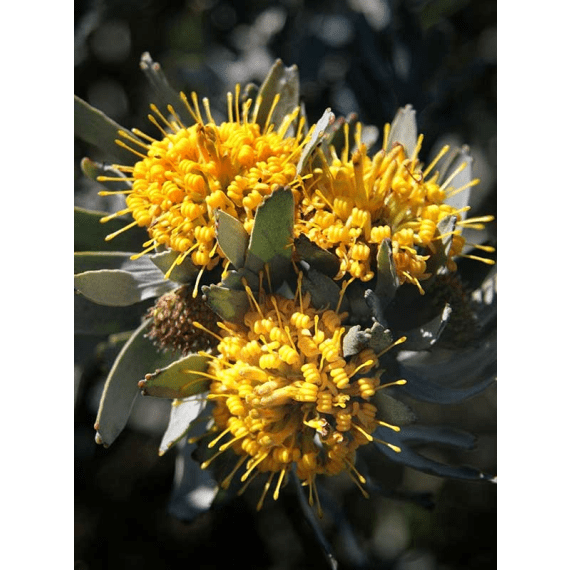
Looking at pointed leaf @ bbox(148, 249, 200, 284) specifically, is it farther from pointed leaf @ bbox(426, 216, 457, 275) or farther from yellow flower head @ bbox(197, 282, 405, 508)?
pointed leaf @ bbox(426, 216, 457, 275)

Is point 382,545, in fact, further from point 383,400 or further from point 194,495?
point 383,400

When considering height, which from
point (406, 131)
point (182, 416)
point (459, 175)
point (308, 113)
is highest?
point (308, 113)

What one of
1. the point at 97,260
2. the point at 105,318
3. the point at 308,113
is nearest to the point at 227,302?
the point at 97,260

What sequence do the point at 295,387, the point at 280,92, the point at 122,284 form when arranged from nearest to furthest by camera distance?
1. the point at 295,387
2. the point at 122,284
3. the point at 280,92

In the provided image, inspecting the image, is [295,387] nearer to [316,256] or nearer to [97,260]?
[316,256]

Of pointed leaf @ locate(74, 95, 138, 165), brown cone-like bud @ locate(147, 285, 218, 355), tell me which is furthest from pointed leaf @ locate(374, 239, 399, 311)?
pointed leaf @ locate(74, 95, 138, 165)

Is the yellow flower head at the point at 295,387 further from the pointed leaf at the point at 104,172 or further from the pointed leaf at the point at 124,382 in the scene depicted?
the pointed leaf at the point at 104,172

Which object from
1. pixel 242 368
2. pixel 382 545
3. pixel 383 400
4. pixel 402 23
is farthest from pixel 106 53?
pixel 382 545
